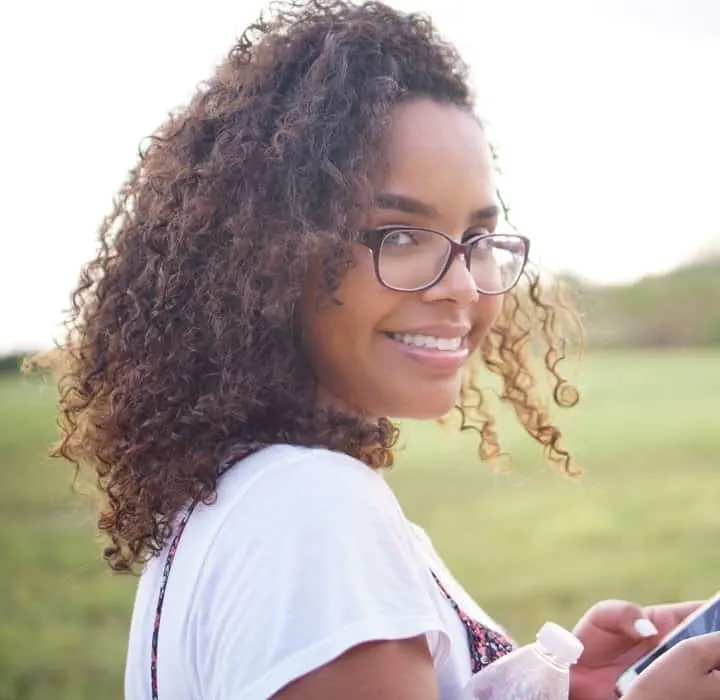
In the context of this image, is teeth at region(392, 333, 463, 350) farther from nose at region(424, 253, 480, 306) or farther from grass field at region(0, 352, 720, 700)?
grass field at region(0, 352, 720, 700)

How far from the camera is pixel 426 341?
0.99 meters

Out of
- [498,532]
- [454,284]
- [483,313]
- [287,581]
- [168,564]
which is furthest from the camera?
[498,532]

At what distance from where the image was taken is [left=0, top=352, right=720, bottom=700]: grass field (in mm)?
2600

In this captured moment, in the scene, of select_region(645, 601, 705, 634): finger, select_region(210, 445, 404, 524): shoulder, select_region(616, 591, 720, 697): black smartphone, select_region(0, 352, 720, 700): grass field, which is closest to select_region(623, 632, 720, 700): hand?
select_region(616, 591, 720, 697): black smartphone

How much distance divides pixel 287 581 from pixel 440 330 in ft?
1.14

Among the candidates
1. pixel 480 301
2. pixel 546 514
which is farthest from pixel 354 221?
pixel 546 514

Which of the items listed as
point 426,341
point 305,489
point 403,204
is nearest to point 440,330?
point 426,341

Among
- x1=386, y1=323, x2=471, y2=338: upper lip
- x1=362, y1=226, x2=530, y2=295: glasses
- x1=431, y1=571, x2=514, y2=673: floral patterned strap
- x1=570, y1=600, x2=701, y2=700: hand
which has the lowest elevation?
x1=570, y1=600, x2=701, y2=700: hand

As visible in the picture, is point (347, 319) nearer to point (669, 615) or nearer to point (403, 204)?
point (403, 204)

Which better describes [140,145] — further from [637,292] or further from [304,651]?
[637,292]

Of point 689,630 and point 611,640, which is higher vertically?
point 689,630

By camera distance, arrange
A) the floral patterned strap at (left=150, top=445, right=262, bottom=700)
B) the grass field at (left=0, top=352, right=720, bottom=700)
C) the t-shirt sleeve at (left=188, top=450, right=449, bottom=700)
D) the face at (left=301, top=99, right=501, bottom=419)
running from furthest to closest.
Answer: the grass field at (left=0, top=352, right=720, bottom=700) → the face at (left=301, top=99, right=501, bottom=419) → the floral patterned strap at (left=150, top=445, right=262, bottom=700) → the t-shirt sleeve at (left=188, top=450, right=449, bottom=700)

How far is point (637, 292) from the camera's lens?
3.98 meters

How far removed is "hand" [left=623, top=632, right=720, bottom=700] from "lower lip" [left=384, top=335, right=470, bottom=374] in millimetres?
344
